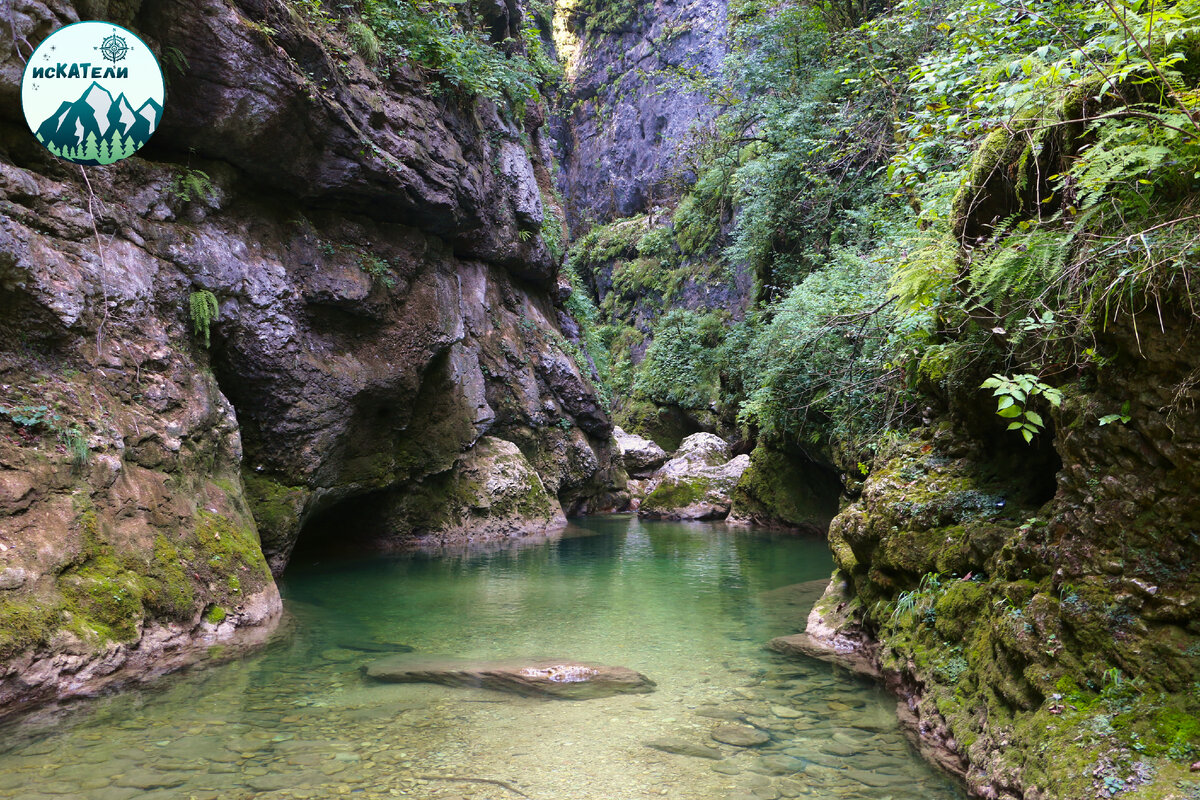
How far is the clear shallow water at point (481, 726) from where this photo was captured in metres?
4.01

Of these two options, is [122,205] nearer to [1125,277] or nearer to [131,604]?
[131,604]

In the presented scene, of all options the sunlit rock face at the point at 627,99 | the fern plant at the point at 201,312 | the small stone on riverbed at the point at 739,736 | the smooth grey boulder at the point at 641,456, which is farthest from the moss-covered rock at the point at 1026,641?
the sunlit rock face at the point at 627,99

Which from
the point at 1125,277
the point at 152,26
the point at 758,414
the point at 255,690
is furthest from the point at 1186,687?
the point at 758,414

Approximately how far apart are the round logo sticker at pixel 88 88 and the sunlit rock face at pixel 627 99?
958 inches

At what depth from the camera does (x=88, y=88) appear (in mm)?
6605

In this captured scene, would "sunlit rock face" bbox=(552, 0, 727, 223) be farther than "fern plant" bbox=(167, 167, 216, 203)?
Yes

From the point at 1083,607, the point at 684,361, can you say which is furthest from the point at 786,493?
the point at 1083,607

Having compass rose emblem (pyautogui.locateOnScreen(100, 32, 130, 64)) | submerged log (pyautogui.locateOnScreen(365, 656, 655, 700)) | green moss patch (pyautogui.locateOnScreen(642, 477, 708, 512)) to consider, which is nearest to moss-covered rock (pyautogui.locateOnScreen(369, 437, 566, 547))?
green moss patch (pyautogui.locateOnScreen(642, 477, 708, 512))

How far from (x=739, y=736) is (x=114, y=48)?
8232 millimetres

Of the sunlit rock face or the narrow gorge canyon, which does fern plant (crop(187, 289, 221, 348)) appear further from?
the sunlit rock face

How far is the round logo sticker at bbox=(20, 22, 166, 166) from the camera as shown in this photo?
6.49 metres

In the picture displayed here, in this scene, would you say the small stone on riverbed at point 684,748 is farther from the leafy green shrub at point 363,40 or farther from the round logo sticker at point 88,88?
the leafy green shrub at point 363,40

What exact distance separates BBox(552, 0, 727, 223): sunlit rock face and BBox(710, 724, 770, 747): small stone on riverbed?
88.5 feet

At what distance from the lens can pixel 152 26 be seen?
8562 millimetres
